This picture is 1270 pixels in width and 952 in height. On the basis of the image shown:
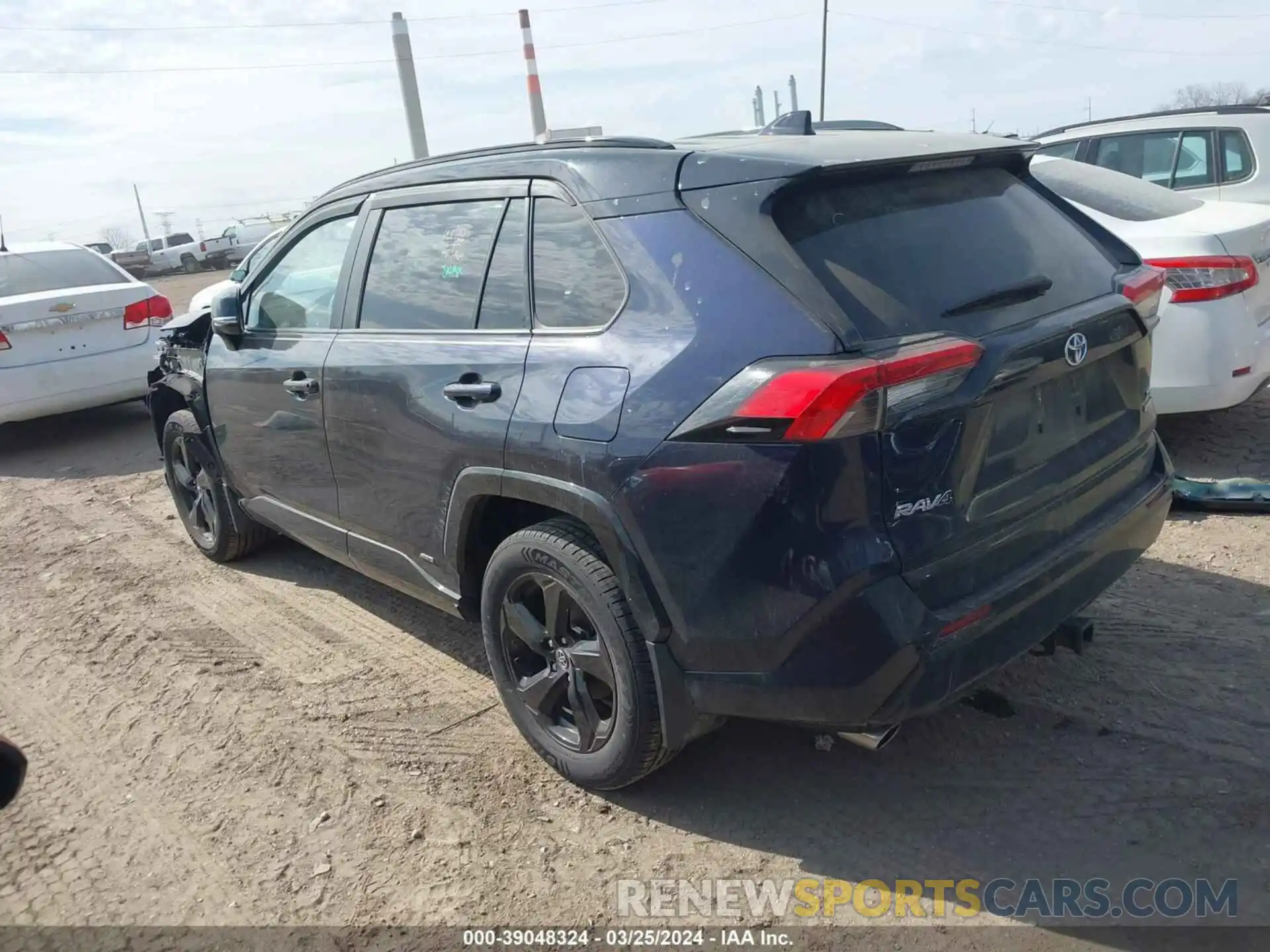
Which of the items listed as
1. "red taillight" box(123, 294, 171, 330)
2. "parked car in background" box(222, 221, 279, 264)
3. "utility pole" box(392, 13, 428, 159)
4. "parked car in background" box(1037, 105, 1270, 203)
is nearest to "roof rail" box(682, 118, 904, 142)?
"parked car in background" box(1037, 105, 1270, 203)

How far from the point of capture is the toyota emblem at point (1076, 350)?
2.70 m

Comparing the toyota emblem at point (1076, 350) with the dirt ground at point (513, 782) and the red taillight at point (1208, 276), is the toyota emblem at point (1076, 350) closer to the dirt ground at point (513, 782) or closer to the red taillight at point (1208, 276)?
the dirt ground at point (513, 782)

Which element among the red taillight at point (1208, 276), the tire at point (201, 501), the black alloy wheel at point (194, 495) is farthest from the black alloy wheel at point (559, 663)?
the red taillight at point (1208, 276)

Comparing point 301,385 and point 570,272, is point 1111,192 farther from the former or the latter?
point 301,385

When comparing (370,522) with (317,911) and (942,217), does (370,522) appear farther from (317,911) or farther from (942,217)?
(942,217)

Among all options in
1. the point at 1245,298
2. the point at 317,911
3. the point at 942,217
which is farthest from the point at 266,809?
the point at 1245,298

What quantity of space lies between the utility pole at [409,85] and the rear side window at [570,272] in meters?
23.2

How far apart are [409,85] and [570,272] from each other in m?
24.4

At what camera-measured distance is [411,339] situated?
3422mm

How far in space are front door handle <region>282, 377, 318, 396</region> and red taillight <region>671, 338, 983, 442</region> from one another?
195cm

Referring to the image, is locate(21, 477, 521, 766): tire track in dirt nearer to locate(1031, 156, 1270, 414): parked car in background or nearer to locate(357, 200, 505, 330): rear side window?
locate(357, 200, 505, 330): rear side window

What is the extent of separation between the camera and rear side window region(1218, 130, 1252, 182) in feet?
24.4

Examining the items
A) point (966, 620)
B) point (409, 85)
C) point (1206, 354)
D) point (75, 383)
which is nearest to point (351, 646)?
point (966, 620)

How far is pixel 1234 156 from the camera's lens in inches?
295
